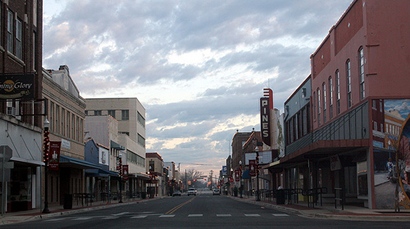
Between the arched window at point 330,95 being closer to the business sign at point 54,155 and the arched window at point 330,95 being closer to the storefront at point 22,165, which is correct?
the business sign at point 54,155

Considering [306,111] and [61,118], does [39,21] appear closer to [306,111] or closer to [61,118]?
[61,118]

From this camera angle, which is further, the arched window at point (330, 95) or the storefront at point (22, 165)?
the arched window at point (330, 95)

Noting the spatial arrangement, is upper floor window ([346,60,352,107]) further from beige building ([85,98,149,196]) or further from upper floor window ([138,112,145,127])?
upper floor window ([138,112,145,127])

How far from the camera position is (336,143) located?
2969cm

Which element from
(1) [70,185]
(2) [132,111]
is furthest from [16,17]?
(2) [132,111]

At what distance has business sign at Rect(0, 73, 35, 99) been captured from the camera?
1182 inches

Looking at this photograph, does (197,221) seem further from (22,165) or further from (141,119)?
(141,119)

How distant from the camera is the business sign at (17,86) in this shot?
3002 cm

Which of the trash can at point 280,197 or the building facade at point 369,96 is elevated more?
the building facade at point 369,96

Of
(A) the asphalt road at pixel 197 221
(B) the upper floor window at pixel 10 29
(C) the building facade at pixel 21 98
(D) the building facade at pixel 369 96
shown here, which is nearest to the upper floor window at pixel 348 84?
(D) the building facade at pixel 369 96

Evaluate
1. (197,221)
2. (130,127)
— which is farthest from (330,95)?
(130,127)

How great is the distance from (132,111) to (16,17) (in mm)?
63490

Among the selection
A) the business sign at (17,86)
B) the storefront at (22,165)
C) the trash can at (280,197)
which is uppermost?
the business sign at (17,86)

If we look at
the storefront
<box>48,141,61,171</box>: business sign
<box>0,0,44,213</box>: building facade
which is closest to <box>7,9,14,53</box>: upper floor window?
<box>0,0,44,213</box>: building facade
